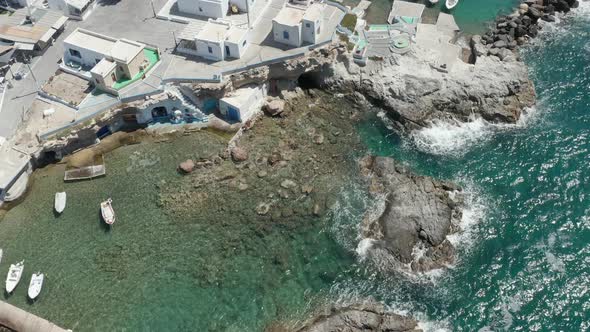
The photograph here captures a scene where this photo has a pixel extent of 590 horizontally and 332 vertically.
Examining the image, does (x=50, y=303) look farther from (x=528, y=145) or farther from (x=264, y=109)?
(x=528, y=145)

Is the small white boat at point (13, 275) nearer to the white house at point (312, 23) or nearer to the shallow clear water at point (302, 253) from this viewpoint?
the shallow clear water at point (302, 253)

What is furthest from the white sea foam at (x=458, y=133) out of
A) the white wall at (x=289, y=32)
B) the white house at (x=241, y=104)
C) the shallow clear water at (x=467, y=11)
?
the white house at (x=241, y=104)

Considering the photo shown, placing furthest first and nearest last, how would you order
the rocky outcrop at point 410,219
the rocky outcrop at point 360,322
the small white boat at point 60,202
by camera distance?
1. the small white boat at point 60,202
2. the rocky outcrop at point 410,219
3. the rocky outcrop at point 360,322

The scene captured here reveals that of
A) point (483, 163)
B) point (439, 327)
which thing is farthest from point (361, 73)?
→ point (439, 327)

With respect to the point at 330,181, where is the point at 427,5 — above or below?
above

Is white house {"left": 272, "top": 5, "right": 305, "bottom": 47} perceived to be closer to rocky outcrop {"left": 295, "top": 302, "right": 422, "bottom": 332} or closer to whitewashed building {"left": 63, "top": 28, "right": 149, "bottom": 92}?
whitewashed building {"left": 63, "top": 28, "right": 149, "bottom": 92}

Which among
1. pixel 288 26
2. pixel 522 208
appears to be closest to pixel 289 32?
pixel 288 26

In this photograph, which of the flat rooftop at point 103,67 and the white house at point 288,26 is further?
the white house at point 288,26
